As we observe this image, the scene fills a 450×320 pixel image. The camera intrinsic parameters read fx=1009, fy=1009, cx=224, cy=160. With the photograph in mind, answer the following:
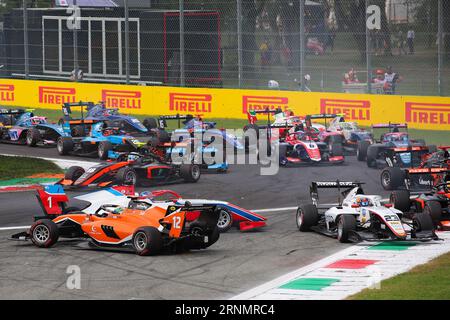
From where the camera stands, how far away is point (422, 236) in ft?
58.3

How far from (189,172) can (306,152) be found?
4420 mm

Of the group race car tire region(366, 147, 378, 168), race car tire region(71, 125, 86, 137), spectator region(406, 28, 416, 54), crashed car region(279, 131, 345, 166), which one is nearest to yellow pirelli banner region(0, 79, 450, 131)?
spectator region(406, 28, 416, 54)

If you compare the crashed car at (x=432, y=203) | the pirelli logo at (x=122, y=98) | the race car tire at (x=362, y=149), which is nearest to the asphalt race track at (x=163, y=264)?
the crashed car at (x=432, y=203)

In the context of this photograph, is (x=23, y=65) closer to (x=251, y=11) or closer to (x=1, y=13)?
(x=1, y=13)

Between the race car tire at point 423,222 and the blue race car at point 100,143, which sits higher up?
the blue race car at point 100,143

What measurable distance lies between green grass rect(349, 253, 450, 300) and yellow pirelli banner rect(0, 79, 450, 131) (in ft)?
60.1

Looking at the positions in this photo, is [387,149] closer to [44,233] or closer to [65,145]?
[65,145]

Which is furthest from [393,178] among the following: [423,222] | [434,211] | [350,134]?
[350,134]

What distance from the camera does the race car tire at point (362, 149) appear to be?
2908 cm

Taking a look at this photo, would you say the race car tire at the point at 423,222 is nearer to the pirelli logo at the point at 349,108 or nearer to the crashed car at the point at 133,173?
the crashed car at the point at 133,173

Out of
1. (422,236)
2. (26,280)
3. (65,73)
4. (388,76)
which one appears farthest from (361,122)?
(26,280)

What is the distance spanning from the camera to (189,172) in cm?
2567

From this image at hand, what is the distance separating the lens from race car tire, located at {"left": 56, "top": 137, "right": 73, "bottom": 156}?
3080 cm
